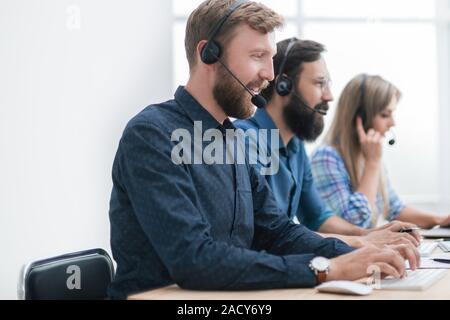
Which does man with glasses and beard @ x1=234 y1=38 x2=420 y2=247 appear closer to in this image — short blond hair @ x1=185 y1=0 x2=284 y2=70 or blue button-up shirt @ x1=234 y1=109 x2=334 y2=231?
blue button-up shirt @ x1=234 y1=109 x2=334 y2=231

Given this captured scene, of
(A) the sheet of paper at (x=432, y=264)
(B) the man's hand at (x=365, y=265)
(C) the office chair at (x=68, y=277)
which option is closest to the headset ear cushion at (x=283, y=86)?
(A) the sheet of paper at (x=432, y=264)

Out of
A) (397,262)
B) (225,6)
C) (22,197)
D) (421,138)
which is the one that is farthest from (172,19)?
(397,262)

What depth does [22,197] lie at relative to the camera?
7.58 feet

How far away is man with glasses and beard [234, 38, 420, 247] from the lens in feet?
6.81

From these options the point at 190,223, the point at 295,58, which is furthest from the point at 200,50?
the point at 295,58

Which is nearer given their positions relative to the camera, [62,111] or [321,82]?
[321,82]

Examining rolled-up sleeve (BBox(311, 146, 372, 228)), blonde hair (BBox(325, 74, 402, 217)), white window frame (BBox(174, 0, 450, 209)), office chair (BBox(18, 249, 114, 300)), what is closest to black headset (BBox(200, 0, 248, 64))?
office chair (BBox(18, 249, 114, 300))

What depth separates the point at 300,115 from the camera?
2.13 m

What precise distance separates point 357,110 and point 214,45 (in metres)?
1.39

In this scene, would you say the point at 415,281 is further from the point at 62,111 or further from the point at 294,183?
the point at 62,111

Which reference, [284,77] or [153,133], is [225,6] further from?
[284,77]

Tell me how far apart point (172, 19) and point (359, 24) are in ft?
3.30

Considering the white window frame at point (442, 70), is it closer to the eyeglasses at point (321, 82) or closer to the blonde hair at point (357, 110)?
the blonde hair at point (357, 110)

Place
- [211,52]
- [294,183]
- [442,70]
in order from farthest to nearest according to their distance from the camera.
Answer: [442,70] → [294,183] → [211,52]
